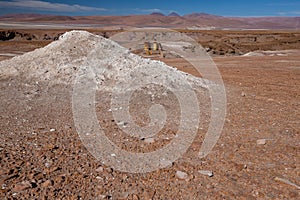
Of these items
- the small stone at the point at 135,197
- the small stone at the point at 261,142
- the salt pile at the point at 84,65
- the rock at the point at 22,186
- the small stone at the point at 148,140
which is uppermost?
the salt pile at the point at 84,65

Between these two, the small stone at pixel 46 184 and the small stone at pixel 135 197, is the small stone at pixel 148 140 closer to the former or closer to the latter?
the small stone at pixel 135 197

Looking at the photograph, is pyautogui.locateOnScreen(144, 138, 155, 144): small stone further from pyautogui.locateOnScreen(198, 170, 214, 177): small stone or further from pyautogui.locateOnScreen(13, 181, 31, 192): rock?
pyautogui.locateOnScreen(13, 181, 31, 192): rock

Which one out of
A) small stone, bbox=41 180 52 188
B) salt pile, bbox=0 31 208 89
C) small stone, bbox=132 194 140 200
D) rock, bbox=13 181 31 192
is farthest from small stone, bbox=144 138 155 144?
salt pile, bbox=0 31 208 89

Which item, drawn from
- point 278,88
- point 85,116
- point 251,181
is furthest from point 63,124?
point 278,88

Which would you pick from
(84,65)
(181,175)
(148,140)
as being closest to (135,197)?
(181,175)

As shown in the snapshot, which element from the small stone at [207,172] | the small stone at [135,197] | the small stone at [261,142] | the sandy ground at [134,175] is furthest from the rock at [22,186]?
the small stone at [261,142]

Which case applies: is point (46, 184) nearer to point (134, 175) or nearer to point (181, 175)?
point (134, 175)
